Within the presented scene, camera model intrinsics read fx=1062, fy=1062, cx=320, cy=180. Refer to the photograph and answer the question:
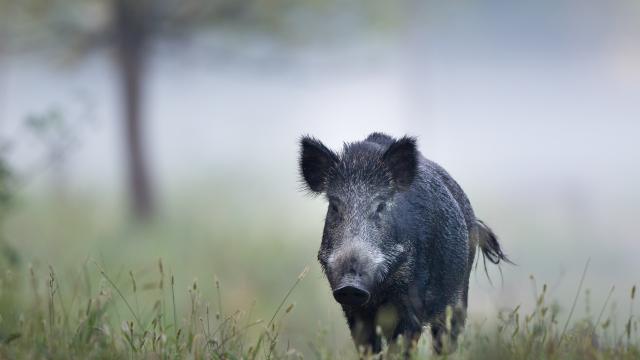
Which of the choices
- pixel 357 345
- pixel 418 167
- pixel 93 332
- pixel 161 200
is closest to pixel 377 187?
pixel 418 167

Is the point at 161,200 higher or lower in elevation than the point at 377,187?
lower

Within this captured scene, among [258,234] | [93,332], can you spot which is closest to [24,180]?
[93,332]

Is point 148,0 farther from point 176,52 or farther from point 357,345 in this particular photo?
point 357,345

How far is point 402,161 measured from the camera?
5098 millimetres

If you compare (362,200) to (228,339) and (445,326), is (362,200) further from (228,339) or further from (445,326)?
(228,339)

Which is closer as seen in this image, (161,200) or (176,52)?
(176,52)

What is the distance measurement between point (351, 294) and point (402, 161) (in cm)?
82

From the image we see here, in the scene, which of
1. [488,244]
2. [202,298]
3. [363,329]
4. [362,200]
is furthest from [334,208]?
[202,298]

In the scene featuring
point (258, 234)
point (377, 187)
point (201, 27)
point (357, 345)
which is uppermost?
point (201, 27)

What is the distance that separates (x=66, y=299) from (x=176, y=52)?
629 cm

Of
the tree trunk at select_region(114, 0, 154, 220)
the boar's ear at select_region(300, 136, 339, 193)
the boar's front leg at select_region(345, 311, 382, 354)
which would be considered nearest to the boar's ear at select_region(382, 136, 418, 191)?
the boar's ear at select_region(300, 136, 339, 193)

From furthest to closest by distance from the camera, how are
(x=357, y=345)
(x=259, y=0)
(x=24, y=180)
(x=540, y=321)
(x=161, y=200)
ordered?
(x=161, y=200)
(x=259, y=0)
(x=24, y=180)
(x=357, y=345)
(x=540, y=321)

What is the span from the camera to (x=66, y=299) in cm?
1003

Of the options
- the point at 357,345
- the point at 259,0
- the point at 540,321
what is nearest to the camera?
the point at 540,321
